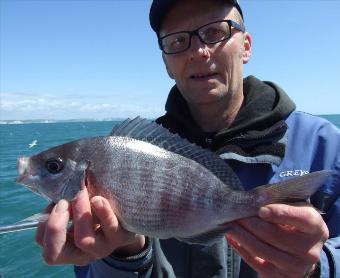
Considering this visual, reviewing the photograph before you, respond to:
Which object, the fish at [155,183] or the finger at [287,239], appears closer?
the finger at [287,239]

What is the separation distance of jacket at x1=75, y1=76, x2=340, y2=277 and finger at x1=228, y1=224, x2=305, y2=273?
1.90 feet

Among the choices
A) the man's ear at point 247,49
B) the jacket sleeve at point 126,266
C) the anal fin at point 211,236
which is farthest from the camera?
the man's ear at point 247,49

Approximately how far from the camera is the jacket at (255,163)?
2678mm

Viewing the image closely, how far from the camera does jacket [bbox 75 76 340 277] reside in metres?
2.68

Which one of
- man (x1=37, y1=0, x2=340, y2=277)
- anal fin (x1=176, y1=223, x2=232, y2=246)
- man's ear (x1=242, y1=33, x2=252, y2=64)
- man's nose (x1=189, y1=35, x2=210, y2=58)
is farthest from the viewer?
man's ear (x1=242, y1=33, x2=252, y2=64)

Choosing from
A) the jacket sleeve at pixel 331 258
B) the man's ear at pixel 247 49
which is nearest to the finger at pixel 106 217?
the jacket sleeve at pixel 331 258

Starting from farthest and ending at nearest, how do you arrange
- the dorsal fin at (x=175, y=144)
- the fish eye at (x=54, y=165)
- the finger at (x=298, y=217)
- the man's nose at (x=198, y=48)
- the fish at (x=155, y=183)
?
the man's nose at (x=198, y=48) → the fish eye at (x=54, y=165) → the dorsal fin at (x=175, y=144) → the fish at (x=155, y=183) → the finger at (x=298, y=217)

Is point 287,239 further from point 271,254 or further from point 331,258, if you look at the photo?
point 331,258

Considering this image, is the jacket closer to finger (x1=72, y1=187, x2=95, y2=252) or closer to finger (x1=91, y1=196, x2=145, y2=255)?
finger (x1=91, y1=196, x2=145, y2=255)

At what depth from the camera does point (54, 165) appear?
2.63m

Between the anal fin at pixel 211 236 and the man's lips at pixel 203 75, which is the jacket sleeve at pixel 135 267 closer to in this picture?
the anal fin at pixel 211 236

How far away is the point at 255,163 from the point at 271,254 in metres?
1.00

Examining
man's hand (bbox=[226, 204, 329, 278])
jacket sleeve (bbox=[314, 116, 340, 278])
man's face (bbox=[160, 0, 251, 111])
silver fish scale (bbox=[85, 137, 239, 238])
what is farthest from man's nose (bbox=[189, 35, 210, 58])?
man's hand (bbox=[226, 204, 329, 278])

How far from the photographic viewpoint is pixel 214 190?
2.30 meters
